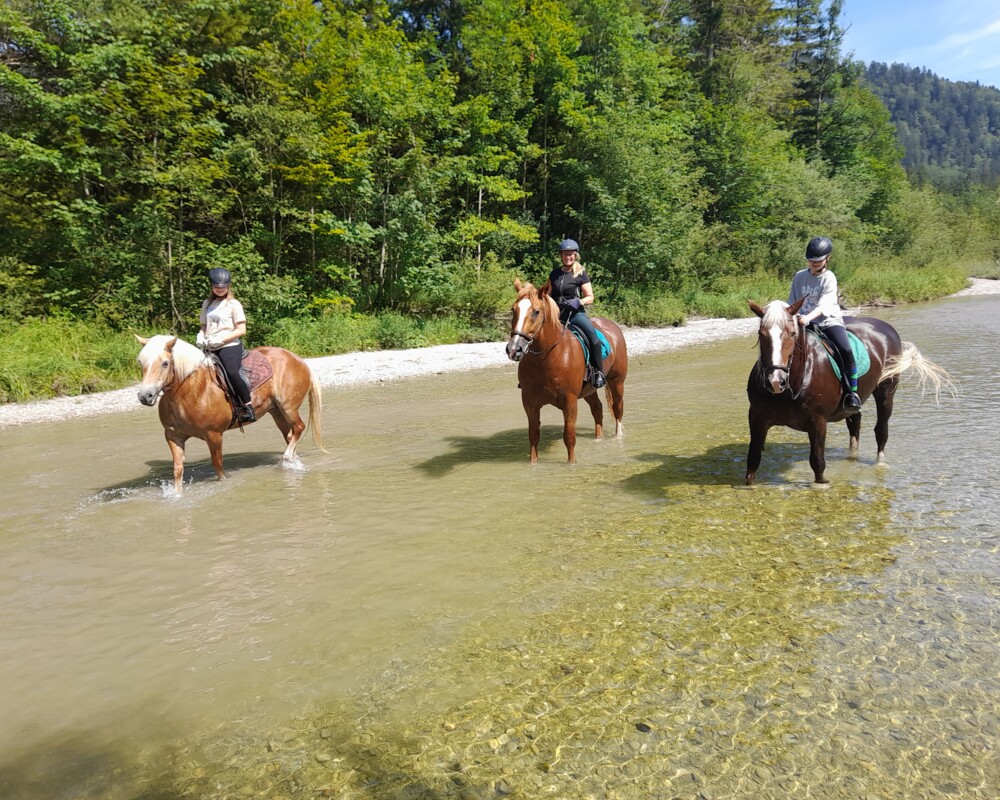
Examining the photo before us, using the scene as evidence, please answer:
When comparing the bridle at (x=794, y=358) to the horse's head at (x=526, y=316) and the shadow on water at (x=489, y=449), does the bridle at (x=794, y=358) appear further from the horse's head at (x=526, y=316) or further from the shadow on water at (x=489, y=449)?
the shadow on water at (x=489, y=449)

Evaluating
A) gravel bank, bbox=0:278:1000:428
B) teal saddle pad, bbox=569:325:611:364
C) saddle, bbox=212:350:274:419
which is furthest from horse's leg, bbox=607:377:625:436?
gravel bank, bbox=0:278:1000:428

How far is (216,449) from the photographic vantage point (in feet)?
25.4

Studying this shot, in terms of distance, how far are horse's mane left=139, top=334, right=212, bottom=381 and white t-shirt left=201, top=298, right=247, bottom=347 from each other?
0.35 meters

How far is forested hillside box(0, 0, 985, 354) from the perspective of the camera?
17141mm

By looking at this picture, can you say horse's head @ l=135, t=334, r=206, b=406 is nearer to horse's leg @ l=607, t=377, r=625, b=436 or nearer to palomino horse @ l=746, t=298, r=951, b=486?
horse's leg @ l=607, t=377, r=625, b=436

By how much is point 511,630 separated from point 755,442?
164 inches

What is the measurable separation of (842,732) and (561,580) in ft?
7.24

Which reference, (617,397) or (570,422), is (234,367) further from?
(617,397)

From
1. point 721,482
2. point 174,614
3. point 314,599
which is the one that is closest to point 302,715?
point 314,599

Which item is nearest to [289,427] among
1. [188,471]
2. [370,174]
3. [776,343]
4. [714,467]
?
[188,471]

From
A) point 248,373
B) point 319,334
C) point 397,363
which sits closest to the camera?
point 248,373

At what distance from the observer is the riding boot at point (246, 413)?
312 inches

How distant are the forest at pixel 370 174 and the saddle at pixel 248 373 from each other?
8.45m

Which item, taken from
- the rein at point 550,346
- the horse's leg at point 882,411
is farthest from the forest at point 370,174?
the horse's leg at point 882,411
